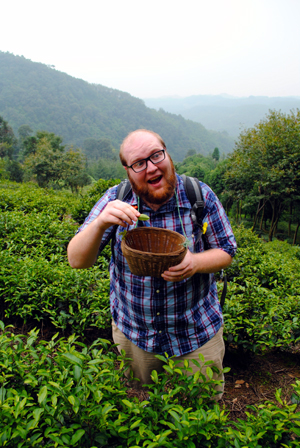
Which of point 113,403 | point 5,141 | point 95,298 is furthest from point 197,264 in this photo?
point 5,141

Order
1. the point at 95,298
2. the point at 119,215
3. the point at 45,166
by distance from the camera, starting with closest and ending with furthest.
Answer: the point at 119,215 → the point at 95,298 → the point at 45,166

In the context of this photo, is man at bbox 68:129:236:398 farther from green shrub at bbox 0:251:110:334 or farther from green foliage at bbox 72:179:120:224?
green foliage at bbox 72:179:120:224

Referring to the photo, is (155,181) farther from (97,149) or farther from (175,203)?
(97,149)

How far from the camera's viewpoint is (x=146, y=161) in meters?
1.71

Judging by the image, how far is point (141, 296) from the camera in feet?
5.97

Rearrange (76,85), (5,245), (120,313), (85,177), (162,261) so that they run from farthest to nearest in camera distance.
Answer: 1. (76,85)
2. (85,177)
3. (5,245)
4. (120,313)
5. (162,261)

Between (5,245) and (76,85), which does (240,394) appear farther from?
(76,85)

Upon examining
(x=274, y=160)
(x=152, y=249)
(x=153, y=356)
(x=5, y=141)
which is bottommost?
(x=153, y=356)

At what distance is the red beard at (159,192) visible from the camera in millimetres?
1741

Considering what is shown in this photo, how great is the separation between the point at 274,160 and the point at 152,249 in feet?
68.7

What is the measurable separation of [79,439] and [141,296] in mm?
803

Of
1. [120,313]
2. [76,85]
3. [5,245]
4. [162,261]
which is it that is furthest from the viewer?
[76,85]

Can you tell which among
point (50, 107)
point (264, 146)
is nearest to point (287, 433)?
point (264, 146)

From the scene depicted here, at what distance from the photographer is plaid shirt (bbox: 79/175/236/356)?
181 cm
